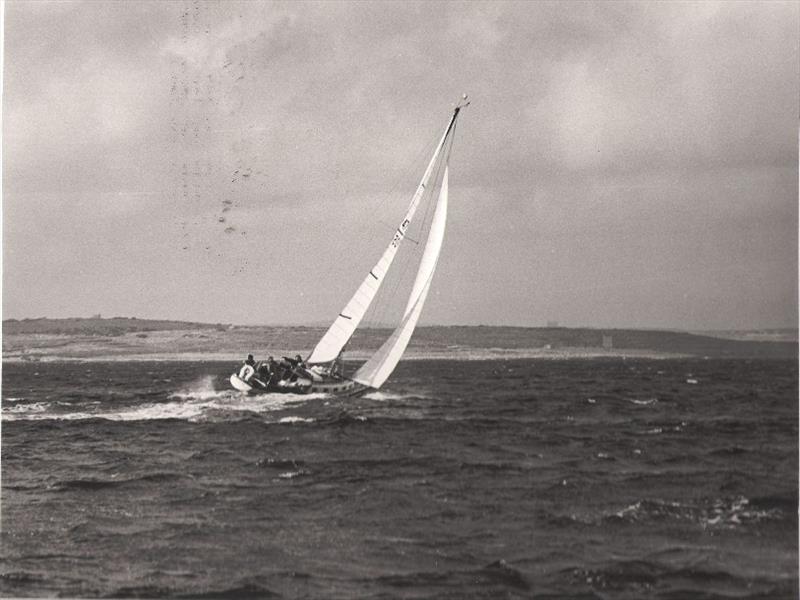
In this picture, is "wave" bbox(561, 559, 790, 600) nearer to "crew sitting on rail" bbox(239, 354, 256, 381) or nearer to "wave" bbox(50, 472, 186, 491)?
"wave" bbox(50, 472, 186, 491)

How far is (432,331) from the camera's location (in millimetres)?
6543

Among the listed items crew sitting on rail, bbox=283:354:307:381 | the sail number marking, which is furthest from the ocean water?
the sail number marking

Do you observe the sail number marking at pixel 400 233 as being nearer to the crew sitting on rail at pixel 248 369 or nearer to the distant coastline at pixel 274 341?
the distant coastline at pixel 274 341

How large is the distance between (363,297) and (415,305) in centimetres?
47

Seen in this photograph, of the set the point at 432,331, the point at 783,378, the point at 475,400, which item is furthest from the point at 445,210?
the point at 783,378

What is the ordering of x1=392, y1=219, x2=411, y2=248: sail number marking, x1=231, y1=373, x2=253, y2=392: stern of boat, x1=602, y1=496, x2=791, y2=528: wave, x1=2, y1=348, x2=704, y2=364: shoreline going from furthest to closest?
x1=231, y1=373, x2=253, y2=392: stern of boat → x1=392, y1=219, x2=411, y2=248: sail number marking → x1=2, y1=348, x2=704, y2=364: shoreline → x1=602, y1=496, x2=791, y2=528: wave

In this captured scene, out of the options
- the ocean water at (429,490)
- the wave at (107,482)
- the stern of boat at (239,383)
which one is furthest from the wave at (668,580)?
the stern of boat at (239,383)

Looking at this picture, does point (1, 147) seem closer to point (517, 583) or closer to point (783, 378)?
point (517, 583)

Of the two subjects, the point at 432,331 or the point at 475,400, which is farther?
the point at 475,400

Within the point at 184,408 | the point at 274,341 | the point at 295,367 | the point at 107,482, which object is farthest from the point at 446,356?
the point at 107,482

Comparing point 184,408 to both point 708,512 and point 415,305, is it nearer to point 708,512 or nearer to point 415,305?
point 415,305

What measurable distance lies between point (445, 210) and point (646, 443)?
2203mm

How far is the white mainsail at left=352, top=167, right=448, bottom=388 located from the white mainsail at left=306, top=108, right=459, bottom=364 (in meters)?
0.18

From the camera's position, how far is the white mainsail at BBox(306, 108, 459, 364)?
6.30m
